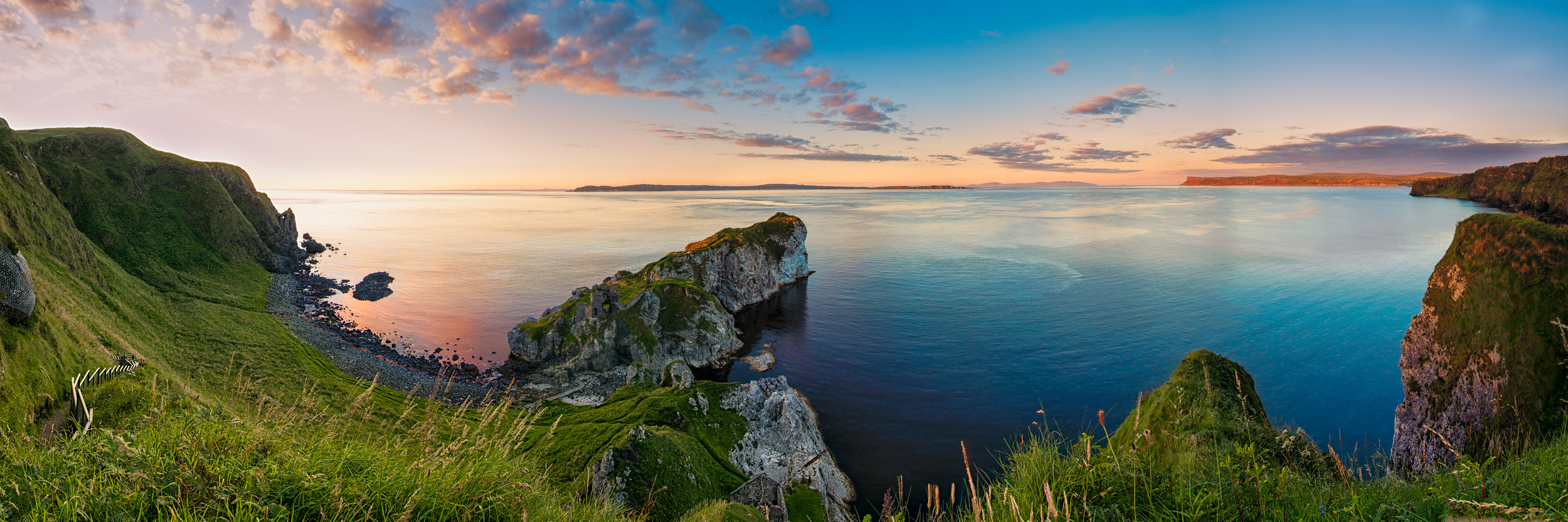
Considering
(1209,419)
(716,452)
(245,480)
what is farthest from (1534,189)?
(245,480)

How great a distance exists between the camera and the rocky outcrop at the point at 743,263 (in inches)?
2306

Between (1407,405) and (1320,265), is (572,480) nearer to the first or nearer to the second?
(1407,405)

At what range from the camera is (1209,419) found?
13.2m

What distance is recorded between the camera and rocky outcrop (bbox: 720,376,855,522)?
74.3 feet

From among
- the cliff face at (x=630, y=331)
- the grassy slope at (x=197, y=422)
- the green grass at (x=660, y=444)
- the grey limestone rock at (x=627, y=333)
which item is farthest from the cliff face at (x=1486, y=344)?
the cliff face at (x=630, y=331)

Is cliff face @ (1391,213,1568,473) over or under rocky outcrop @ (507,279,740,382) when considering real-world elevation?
over

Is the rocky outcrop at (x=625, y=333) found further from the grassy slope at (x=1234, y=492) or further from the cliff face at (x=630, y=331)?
the grassy slope at (x=1234, y=492)

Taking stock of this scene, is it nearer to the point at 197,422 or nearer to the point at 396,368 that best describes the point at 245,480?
the point at 197,422

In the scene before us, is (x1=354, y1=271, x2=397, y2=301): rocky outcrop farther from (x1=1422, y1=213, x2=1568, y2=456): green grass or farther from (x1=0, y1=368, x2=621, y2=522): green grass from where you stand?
(x1=1422, y1=213, x2=1568, y2=456): green grass

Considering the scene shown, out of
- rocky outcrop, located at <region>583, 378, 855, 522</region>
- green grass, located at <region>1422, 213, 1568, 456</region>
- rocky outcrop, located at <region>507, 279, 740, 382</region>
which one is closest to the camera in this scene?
green grass, located at <region>1422, 213, 1568, 456</region>

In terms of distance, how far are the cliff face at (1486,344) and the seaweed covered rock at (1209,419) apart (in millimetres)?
5324

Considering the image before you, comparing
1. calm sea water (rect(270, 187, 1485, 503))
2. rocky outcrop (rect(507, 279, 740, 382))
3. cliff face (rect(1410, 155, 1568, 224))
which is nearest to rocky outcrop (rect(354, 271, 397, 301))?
calm sea water (rect(270, 187, 1485, 503))

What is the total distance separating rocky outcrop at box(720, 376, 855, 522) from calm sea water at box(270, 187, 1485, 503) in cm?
232

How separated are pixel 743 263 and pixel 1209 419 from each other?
55.1 m
